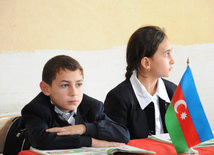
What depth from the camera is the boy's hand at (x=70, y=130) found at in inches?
60.4

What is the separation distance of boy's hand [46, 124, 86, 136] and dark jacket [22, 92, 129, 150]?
22 millimetres

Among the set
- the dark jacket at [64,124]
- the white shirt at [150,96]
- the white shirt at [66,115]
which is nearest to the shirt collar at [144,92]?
the white shirt at [150,96]

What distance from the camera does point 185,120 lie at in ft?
4.48

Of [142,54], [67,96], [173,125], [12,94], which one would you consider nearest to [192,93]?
[173,125]

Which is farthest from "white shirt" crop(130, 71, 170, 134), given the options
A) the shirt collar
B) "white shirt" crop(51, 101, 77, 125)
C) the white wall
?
the white wall

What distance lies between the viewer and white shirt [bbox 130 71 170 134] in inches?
82.6

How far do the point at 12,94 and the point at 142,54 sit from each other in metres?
1.10

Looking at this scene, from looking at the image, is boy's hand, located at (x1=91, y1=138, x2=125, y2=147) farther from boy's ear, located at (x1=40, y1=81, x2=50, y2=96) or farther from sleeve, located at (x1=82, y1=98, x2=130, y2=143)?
boy's ear, located at (x1=40, y1=81, x2=50, y2=96)

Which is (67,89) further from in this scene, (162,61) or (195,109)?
(162,61)

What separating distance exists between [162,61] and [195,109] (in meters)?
0.79

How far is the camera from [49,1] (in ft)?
9.55

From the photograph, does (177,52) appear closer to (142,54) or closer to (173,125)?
(142,54)

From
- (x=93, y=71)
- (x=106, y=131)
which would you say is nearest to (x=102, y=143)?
(x=106, y=131)

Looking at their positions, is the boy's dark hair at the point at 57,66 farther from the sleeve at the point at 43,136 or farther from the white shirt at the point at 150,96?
the white shirt at the point at 150,96
